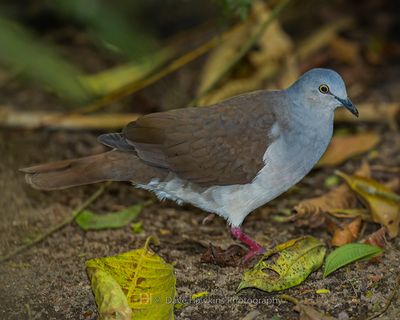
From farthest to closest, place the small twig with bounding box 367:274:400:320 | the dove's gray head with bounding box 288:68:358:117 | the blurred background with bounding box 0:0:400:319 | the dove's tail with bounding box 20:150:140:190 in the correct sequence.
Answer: the dove's tail with bounding box 20:150:140:190 < the dove's gray head with bounding box 288:68:358:117 < the blurred background with bounding box 0:0:400:319 < the small twig with bounding box 367:274:400:320

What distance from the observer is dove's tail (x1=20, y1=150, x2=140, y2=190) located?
4633 millimetres

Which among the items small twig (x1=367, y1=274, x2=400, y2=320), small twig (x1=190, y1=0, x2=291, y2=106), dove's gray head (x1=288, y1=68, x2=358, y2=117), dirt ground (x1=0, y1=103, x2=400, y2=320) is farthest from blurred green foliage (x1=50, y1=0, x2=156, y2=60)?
small twig (x1=367, y1=274, x2=400, y2=320)

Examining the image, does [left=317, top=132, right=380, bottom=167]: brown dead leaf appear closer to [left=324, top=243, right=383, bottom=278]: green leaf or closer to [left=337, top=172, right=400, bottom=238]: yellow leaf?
[left=337, top=172, right=400, bottom=238]: yellow leaf

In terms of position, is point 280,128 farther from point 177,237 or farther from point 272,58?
point 272,58

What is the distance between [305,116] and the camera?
453cm

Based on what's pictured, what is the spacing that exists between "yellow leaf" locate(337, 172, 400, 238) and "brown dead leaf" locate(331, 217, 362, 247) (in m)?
0.13

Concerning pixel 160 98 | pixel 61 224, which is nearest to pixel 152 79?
pixel 160 98

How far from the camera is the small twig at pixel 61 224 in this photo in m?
4.68

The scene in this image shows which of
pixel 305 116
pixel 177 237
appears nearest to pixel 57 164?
pixel 177 237

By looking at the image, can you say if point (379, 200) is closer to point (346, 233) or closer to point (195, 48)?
point (346, 233)

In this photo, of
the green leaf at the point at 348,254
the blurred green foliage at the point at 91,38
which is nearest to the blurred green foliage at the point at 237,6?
the blurred green foliage at the point at 91,38

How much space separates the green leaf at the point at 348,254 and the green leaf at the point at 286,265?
0.27ft

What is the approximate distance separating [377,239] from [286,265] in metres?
0.68

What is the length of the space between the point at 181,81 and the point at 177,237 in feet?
7.76
